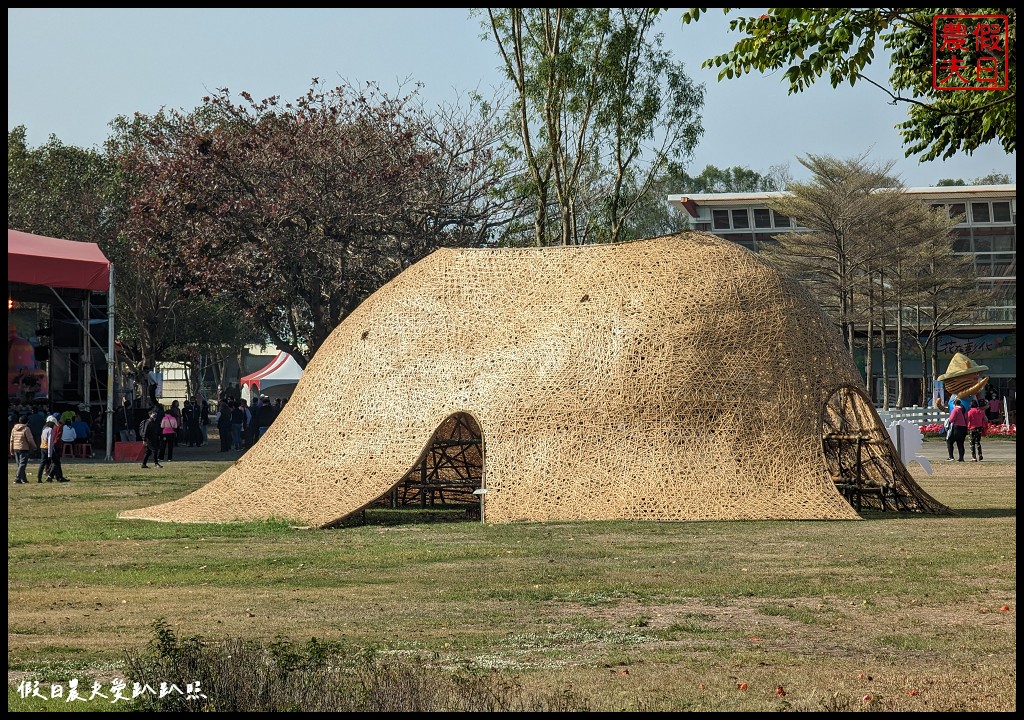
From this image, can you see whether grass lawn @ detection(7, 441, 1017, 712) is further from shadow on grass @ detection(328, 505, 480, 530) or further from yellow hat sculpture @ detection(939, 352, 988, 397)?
yellow hat sculpture @ detection(939, 352, 988, 397)

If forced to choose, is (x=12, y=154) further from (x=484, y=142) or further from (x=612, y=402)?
(x=612, y=402)

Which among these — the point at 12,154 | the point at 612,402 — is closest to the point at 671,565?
the point at 612,402

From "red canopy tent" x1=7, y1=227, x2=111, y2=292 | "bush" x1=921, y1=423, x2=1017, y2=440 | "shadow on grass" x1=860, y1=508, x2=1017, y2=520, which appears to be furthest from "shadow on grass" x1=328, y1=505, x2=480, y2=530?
"bush" x1=921, y1=423, x2=1017, y2=440

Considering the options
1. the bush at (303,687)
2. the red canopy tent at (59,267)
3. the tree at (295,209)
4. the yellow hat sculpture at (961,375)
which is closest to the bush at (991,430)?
the yellow hat sculpture at (961,375)

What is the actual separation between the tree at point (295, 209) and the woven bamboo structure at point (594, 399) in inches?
534

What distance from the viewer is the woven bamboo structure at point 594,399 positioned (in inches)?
683

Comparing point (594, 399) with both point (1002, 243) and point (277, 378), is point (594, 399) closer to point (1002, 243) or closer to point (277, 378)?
point (277, 378)

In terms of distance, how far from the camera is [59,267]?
99.9 feet

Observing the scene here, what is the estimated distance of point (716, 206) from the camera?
7150 centimetres

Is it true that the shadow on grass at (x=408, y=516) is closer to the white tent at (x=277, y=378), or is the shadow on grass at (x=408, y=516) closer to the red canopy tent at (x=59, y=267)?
the red canopy tent at (x=59, y=267)

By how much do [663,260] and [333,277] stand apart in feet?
51.7

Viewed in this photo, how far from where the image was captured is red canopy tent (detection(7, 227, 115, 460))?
29.9m

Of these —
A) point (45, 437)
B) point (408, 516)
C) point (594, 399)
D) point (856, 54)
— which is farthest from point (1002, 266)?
point (856, 54)

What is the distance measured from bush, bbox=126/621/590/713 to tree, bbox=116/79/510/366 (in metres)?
24.8
